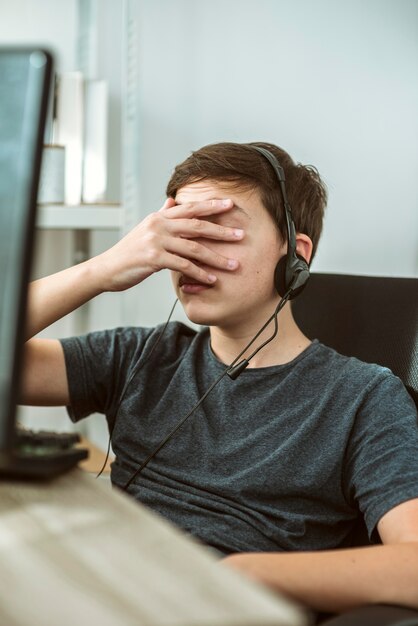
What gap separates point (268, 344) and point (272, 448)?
18 cm

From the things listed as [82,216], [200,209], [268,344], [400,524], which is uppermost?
[200,209]

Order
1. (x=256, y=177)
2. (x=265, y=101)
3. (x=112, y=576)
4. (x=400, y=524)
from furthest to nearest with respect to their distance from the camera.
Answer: (x=265, y=101), (x=256, y=177), (x=400, y=524), (x=112, y=576)

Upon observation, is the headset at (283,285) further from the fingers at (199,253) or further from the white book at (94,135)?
the white book at (94,135)

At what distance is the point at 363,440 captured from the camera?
106 cm

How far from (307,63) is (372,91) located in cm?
18

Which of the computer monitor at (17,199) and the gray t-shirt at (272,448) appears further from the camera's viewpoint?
the gray t-shirt at (272,448)

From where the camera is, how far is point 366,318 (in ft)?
4.38

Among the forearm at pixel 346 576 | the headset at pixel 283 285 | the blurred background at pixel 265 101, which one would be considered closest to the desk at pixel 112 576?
the forearm at pixel 346 576

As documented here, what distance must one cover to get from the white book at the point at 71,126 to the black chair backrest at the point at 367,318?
604 millimetres

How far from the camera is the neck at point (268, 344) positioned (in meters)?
1.23

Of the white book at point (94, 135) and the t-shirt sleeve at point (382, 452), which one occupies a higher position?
the white book at point (94, 135)

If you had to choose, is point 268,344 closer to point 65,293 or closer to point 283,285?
point 283,285

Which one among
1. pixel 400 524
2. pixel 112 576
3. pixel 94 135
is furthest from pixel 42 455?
pixel 94 135

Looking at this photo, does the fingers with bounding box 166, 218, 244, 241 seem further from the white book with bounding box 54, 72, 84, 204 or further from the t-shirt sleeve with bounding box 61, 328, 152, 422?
the white book with bounding box 54, 72, 84, 204
